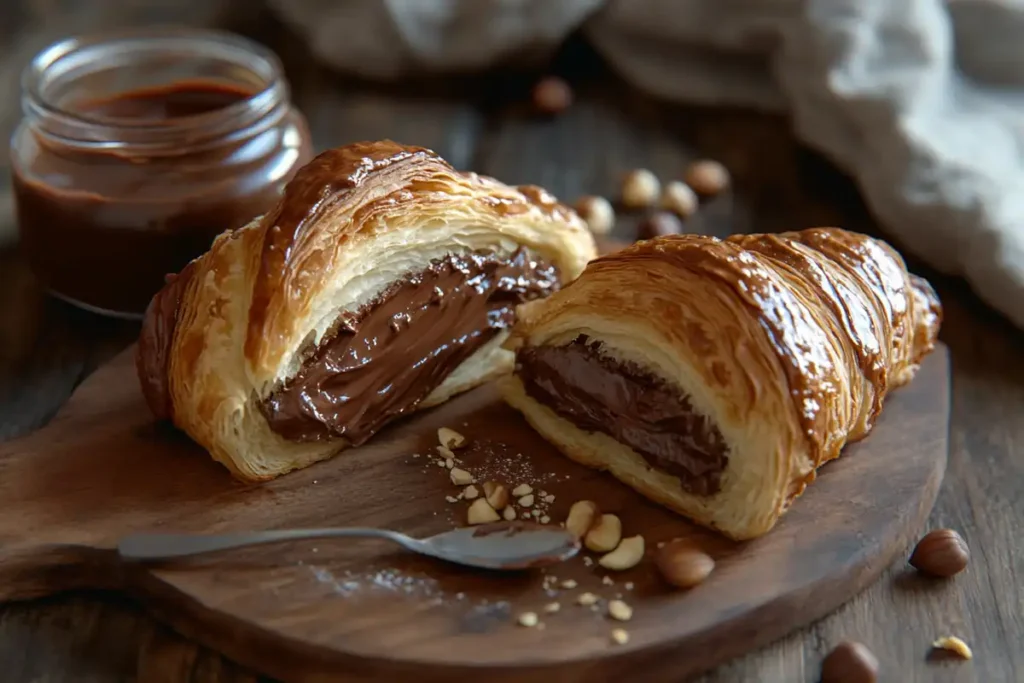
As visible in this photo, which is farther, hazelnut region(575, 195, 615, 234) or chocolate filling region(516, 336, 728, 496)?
hazelnut region(575, 195, 615, 234)

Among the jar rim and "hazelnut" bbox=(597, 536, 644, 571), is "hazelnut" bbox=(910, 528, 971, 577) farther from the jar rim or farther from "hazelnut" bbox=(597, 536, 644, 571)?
the jar rim

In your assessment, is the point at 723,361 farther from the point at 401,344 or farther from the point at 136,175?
the point at 136,175

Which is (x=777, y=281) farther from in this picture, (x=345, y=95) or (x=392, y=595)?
(x=345, y=95)

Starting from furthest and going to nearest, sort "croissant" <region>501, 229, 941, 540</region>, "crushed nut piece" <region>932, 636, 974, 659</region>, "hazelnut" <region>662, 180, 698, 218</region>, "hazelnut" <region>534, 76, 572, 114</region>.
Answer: "hazelnut" <region>534, 76, 572, 114</region>
"hazelnut" <region>662, 180, 698, 218</region>
"croissant" <region>501, 229, 941, 540</region>
"crushed nut piece" <region>932, 636, 974, 659</region>

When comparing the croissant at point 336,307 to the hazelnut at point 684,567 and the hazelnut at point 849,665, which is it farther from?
the hazelnut at point 849,665

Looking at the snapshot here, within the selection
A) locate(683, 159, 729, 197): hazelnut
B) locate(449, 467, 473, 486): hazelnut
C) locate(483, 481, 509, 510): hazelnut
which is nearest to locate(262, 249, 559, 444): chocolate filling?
locate(449, 467, 473, 486): hazelnut

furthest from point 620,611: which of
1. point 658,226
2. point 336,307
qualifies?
point 658,226

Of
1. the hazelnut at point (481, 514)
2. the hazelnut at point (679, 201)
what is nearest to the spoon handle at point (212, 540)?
the hazelnut at point (481, 514)
